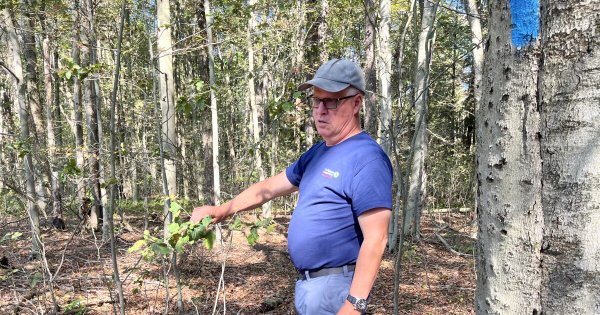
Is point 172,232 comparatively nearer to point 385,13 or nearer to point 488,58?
point 488,58

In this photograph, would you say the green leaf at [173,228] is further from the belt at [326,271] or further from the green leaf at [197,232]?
the belt at [326,271]

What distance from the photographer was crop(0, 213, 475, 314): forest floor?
4789 millimetres

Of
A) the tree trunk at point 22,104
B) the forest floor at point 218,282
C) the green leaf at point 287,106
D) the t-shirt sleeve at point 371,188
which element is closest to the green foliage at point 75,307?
the forest floor at point 218,282

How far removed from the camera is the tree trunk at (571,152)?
2.74 ft

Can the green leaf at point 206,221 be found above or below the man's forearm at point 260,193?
below

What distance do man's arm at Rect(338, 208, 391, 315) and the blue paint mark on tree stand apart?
2.78 feet

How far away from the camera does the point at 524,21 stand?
94 cm

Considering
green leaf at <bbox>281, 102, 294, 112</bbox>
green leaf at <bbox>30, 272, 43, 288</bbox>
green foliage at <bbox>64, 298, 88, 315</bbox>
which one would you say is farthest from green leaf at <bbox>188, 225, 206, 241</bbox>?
green foliage at <bbox>64, 298, 88, 315</bbox>

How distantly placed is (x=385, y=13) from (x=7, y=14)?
23.1ft

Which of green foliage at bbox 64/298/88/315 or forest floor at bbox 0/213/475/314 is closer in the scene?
green foliage at bbox 64/298/88/315

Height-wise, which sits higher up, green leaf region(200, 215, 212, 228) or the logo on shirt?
the logo on shirt

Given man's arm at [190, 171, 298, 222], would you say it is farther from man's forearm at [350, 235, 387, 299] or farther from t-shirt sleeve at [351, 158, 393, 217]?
man's forearm at [350, 235, 387, 299]

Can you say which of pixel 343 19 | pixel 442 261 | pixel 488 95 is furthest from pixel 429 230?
pixel 488 95

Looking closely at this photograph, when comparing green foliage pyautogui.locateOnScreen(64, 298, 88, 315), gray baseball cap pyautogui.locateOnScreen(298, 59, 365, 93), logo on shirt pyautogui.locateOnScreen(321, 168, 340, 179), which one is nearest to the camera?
logo on shirt pyautogui.locateOnScreen(321, 168, 340, 179)
